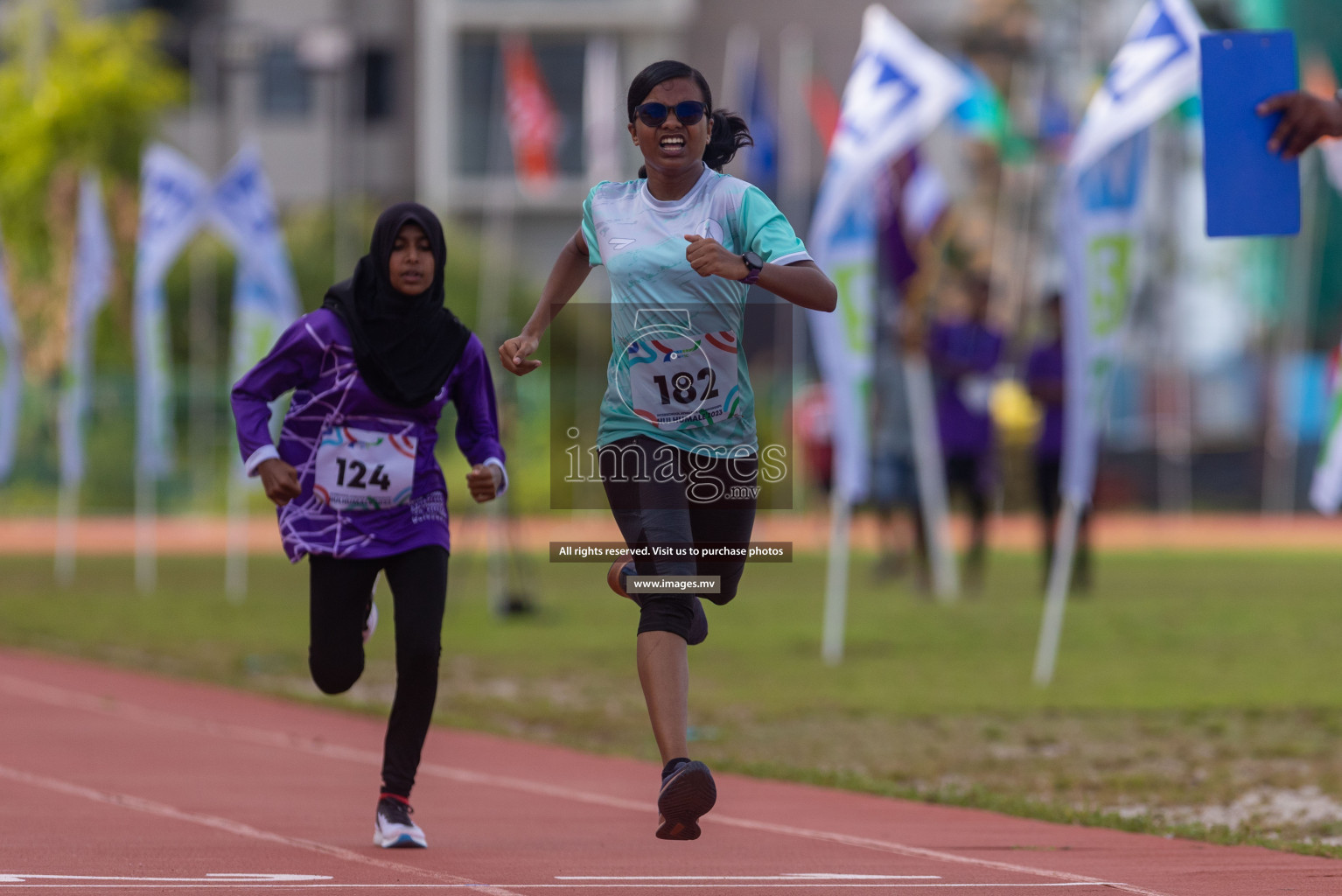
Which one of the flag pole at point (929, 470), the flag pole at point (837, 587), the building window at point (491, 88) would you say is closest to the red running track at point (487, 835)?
the flag pole at point (837, 587)

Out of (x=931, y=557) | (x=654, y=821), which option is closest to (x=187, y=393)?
(x=931, y=557)

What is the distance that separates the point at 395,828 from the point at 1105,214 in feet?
21.4

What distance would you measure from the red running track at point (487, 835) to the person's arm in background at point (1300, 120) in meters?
2.20

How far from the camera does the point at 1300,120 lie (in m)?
6.21

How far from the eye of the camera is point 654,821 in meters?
7.20

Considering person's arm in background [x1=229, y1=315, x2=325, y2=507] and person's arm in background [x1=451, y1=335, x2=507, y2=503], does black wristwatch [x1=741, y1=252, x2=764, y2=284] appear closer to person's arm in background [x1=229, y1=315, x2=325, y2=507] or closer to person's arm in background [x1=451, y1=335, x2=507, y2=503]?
person's arm in background [x1=451, y1=335, x2=507, y2=503]

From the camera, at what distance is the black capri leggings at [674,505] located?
18.5 ft

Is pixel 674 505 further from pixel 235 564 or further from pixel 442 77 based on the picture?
pixel 442 77

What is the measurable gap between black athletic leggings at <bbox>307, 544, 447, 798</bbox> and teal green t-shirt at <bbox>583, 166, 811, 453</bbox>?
108cm

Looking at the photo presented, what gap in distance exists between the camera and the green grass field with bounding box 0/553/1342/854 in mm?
8461

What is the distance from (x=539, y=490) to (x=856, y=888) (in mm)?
25875

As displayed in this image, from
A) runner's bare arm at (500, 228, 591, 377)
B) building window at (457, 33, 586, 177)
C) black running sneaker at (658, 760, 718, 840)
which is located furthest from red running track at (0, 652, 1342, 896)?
building window at (457, 33, 586, 177)

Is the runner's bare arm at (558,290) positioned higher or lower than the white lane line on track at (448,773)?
higher

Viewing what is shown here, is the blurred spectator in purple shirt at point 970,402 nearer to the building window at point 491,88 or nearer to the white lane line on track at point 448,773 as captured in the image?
the white lane line on track at point 448,773
